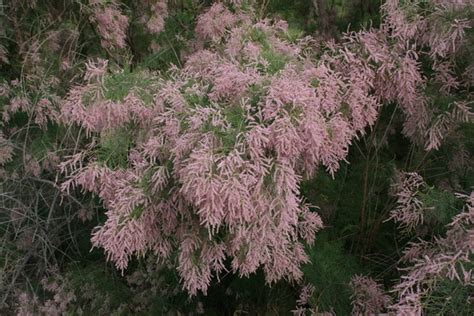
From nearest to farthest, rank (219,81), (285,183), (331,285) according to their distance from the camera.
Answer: (285,183) < (219,81) < (331,285)

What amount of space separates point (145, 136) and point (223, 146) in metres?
0.89

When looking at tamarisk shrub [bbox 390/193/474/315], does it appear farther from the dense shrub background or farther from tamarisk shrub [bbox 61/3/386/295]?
tamarisk shrub [bbox 61/3/386/295]

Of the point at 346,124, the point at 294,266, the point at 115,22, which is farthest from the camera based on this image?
the point at 115,22

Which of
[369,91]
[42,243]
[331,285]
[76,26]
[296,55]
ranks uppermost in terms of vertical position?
[296,55]

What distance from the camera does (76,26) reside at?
5.16 m

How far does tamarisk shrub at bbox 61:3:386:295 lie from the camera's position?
2605 mm

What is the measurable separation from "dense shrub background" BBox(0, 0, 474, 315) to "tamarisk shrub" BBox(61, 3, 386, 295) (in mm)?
52

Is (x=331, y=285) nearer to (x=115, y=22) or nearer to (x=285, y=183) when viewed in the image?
(x=285, y=183)

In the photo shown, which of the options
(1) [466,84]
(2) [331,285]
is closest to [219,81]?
(1) [466,84]

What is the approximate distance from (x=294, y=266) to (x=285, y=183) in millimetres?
1034

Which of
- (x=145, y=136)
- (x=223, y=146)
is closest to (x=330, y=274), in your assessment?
(x=145, y=136)

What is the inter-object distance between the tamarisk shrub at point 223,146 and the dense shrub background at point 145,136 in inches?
2.1

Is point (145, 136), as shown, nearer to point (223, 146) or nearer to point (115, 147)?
point (115, 147)

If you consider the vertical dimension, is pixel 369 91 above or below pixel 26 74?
above
